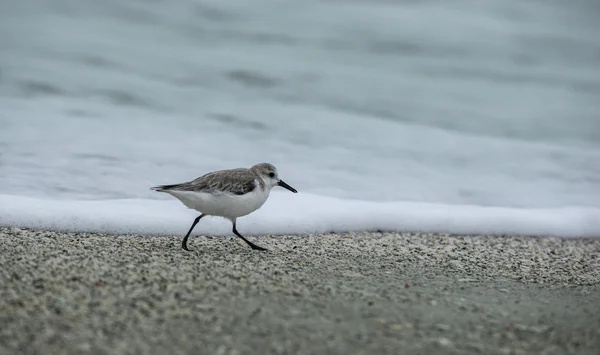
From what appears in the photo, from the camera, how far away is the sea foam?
203 inches

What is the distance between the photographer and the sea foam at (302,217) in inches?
203

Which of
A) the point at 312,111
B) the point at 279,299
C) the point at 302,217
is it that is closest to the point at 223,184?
the point at 302,217

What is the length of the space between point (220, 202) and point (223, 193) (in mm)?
59

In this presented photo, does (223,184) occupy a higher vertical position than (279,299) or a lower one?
higher

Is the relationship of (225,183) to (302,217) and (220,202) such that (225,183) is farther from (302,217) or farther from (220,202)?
(302,217)

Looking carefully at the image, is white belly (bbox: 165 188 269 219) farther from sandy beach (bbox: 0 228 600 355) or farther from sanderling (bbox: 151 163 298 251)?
sandy beach (bbox: 0 228 600 355)

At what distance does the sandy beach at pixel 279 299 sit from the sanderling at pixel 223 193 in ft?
0.80

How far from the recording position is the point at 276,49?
11.4m

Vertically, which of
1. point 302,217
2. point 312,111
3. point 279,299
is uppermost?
point 312,111

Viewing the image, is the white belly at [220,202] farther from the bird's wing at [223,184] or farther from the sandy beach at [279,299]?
the sandy beach at [279,299]

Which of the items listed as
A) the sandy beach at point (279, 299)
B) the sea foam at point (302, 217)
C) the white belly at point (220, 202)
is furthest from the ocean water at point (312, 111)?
the sandy beach at point (279, 299)

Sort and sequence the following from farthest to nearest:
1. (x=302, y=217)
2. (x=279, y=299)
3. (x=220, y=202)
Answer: (x=302, y=217), (x=220, y=202), (x=279, y=299)

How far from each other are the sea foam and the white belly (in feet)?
1.85

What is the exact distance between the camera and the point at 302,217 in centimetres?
579
